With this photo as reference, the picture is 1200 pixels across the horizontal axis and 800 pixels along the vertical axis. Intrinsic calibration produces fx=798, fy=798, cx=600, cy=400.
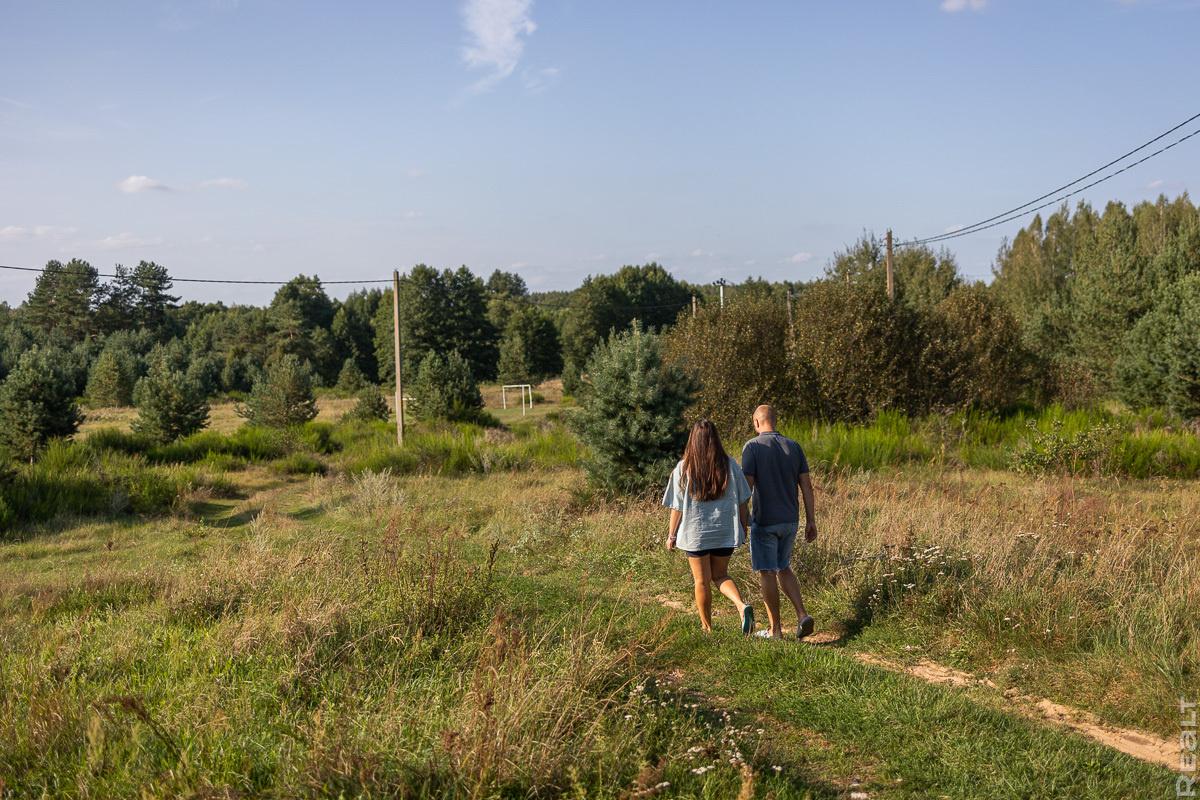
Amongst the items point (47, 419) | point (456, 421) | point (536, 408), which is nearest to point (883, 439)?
point (456, 421)

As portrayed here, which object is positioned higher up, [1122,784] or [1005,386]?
[1005,386]

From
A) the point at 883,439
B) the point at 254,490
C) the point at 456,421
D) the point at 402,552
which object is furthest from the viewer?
the point at 456,421

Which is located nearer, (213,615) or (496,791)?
(496,791)

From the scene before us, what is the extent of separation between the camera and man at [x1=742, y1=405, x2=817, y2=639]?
6242 mm

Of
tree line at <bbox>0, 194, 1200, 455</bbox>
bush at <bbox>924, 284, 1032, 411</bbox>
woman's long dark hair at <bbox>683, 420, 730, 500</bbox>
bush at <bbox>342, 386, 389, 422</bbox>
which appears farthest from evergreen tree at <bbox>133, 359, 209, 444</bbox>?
woman's long dark hair at <bbox>683, 420, 730, 500</bbox>

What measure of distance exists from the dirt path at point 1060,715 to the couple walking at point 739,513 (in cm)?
60

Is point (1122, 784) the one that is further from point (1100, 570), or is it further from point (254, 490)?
point (254, 490)

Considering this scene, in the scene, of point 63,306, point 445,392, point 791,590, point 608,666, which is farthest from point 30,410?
point 63,306

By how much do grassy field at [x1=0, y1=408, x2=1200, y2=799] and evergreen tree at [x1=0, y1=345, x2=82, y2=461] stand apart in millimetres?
15905

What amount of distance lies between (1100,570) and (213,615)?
706 centimetres

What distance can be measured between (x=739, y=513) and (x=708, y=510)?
25 centimetres

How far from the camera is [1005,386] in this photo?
70.3ft

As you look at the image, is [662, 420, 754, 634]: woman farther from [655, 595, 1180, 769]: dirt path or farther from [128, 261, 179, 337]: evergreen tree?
[128, 261, 179, 337]: evergreen tree

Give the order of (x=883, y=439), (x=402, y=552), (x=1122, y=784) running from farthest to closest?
(x=883, y=439) → (x=402, y=552) → (x=1122, y=784)
